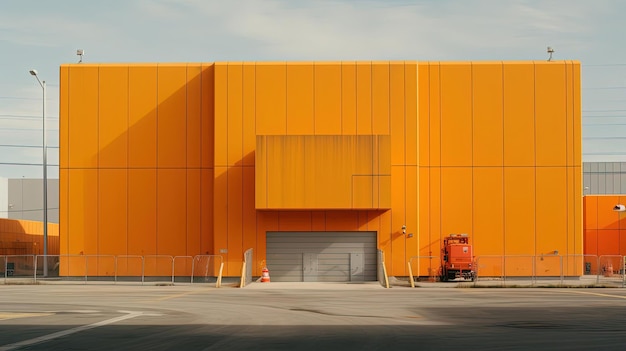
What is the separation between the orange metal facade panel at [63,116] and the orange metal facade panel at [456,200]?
2118 centimetres

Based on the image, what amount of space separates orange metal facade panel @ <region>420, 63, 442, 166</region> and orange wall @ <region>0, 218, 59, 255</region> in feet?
129

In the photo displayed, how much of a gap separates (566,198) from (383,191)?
1079 centimetres

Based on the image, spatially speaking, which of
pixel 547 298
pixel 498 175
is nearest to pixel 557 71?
pixel 498 175

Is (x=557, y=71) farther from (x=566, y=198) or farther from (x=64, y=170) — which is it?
(x=64, y=170)

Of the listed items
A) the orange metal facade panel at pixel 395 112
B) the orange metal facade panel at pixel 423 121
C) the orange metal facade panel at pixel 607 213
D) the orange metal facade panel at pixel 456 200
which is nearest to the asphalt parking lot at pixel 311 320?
the orange metal facade panel at pixel 456 200

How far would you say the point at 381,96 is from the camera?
52188 millimetres

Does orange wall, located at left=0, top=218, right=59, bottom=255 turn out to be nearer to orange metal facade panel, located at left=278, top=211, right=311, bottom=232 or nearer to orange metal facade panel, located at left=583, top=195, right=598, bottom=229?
orange metal facade panel, located at left=278, top=211, right=311, bottom=232

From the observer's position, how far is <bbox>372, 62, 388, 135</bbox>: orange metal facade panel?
52.1 meters

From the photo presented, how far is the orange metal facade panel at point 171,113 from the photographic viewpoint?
176 ft

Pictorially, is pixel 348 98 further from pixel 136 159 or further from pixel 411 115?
pixel 136 159

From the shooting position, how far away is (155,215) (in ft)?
175

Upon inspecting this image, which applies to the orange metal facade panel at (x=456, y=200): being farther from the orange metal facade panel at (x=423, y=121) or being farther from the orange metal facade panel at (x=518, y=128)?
the orange metal facade panel at (x=518, y=128)

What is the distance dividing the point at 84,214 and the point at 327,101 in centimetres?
1503

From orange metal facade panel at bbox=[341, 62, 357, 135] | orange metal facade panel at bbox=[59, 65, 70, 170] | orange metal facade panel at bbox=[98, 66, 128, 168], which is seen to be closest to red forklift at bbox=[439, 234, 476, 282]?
orange metal facade panel at bbox=[341, 62, 357, 135]
